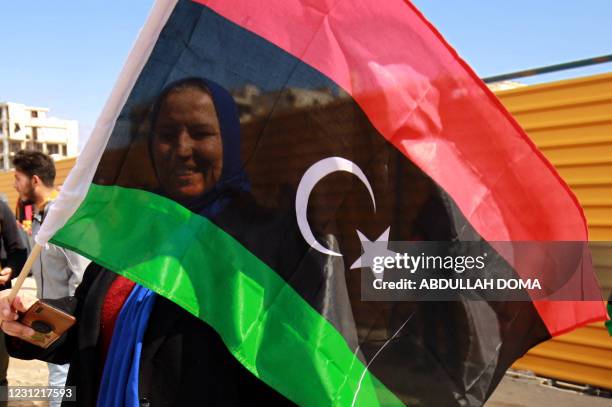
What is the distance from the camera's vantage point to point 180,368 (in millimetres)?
1963

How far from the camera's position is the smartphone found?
2119 millimetres

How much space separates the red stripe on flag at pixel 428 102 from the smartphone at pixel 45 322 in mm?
1114

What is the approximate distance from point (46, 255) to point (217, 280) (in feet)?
9.30

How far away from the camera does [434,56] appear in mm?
2377

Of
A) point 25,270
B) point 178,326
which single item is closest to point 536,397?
point 178,326

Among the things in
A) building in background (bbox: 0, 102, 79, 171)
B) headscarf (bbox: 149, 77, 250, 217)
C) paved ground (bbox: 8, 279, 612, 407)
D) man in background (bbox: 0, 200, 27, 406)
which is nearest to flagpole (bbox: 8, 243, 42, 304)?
headscarf (bbox: 149, 77, 250, 217)

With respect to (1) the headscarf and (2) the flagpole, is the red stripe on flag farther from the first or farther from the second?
(2) the flagpole

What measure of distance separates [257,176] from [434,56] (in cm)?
81

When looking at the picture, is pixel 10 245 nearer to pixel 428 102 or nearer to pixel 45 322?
pixel 45 322

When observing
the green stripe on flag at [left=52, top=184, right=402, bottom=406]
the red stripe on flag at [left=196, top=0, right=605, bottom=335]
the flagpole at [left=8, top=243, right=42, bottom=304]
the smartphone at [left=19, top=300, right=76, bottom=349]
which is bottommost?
the smartphone at [left=19, top=300, right=76, bottom=349]

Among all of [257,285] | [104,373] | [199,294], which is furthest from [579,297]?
[104,373]

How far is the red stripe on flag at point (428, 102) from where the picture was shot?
2.23 m

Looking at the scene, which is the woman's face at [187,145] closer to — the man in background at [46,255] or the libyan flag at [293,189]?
the libyan flag at [293,189]

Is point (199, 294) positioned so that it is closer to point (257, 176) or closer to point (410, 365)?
point (257, 176)
